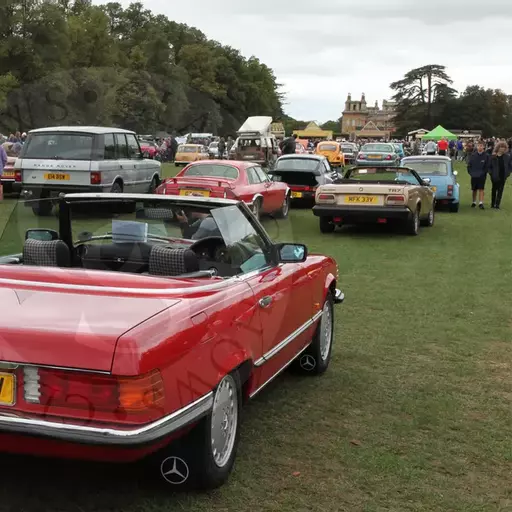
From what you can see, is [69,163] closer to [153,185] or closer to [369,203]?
[153,185]

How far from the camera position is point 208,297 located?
11.5 feet

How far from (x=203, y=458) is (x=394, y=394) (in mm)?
2188

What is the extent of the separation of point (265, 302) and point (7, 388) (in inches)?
61.5

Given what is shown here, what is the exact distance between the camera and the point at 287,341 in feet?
15.1

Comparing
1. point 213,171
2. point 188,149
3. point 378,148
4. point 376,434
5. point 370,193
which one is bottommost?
point 376,434

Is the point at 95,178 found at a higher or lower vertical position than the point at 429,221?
higher

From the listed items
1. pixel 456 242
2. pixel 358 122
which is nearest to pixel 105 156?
pixel 456 242

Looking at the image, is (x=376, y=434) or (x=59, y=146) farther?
(x=59, y=146)

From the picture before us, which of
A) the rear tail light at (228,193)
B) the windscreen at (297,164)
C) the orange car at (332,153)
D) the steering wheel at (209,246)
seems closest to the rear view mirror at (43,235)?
the steering wheel at (209,246)

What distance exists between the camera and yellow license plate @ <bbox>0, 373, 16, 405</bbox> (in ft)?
9.80

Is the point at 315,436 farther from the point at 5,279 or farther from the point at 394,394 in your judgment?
the point at 5,279

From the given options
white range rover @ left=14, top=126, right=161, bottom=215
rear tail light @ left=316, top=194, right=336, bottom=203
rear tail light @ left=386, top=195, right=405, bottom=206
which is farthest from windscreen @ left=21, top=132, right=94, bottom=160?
rear tail light @ left=386, top=195, right=405, bottom=206

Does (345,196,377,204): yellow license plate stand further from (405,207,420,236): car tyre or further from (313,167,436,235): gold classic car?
(405,207,420,236): car tyre

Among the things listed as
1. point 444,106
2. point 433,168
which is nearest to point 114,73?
point 433,168
